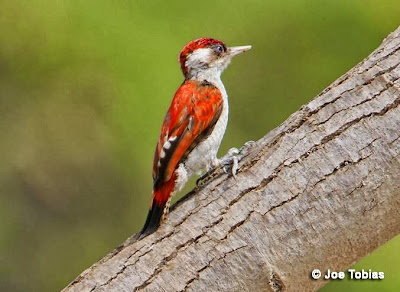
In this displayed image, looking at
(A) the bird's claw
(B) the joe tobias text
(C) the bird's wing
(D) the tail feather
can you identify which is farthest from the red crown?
(B) the joe tobias text

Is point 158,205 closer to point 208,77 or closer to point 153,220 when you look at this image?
point 153,220

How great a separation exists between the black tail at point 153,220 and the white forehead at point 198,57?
100 centimetres

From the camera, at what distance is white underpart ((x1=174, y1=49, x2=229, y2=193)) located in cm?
446

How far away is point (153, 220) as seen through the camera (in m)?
3.96

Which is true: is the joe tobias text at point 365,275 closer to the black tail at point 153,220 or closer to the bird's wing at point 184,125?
the bird's wing at point 184,125

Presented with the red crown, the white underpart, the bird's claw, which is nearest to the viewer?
the bird's claw

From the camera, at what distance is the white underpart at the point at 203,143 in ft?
14.6

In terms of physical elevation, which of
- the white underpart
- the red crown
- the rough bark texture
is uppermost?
the red crown

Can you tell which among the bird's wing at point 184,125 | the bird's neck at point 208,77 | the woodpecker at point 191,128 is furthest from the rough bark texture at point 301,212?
the bird's neck at point 208,77

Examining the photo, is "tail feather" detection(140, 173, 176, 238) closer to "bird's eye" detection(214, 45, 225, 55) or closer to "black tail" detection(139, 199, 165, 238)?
"black tail" detection(139, 199, 165, 238)

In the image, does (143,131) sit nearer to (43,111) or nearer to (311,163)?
(43,111)

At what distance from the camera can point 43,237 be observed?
7.55 meters

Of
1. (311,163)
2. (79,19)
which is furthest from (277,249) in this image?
(79,19)

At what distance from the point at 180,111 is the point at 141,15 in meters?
2.22
